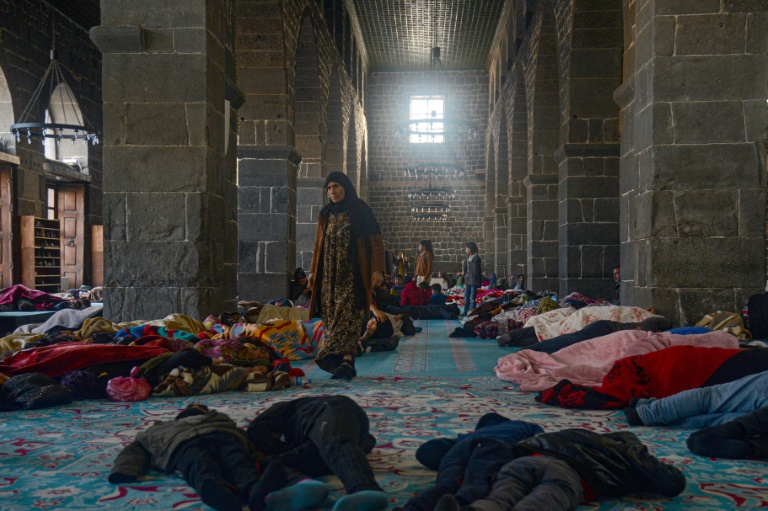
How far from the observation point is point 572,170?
882cm

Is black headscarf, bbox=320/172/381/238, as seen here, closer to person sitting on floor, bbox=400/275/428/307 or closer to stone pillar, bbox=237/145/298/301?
stone pillar, bbox=237/145/298/301

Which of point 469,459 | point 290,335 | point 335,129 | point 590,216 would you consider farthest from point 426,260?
point 469,459

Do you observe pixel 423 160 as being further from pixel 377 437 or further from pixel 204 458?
pixel 204 458

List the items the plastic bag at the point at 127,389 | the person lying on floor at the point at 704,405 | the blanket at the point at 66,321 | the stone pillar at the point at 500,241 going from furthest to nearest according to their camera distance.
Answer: the stone pillar at the point at 500,241
the blanket at the point at 66,321
the plastic bag at the point at 127,389
the person lying on floor at the point at 704,405

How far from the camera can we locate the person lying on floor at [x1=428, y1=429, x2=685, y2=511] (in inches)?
75.7

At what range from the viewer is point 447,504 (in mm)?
1812

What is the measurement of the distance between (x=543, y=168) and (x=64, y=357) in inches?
348

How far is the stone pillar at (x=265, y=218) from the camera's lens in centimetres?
882

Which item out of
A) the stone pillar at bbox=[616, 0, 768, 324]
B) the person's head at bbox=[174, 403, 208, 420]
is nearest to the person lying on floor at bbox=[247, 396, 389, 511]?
the person's head at bbox=[174, 403, 208, 420]

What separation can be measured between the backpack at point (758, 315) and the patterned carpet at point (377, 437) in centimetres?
222

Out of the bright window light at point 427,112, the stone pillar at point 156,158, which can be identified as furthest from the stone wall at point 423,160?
the stone pillar at point 156,158

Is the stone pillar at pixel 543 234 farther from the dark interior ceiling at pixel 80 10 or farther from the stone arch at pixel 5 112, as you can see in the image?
the stone arch at pixel 5 112

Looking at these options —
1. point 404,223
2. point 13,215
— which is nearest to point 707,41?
point 13,215

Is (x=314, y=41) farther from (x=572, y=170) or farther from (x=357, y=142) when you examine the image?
(x=357, y=142)
